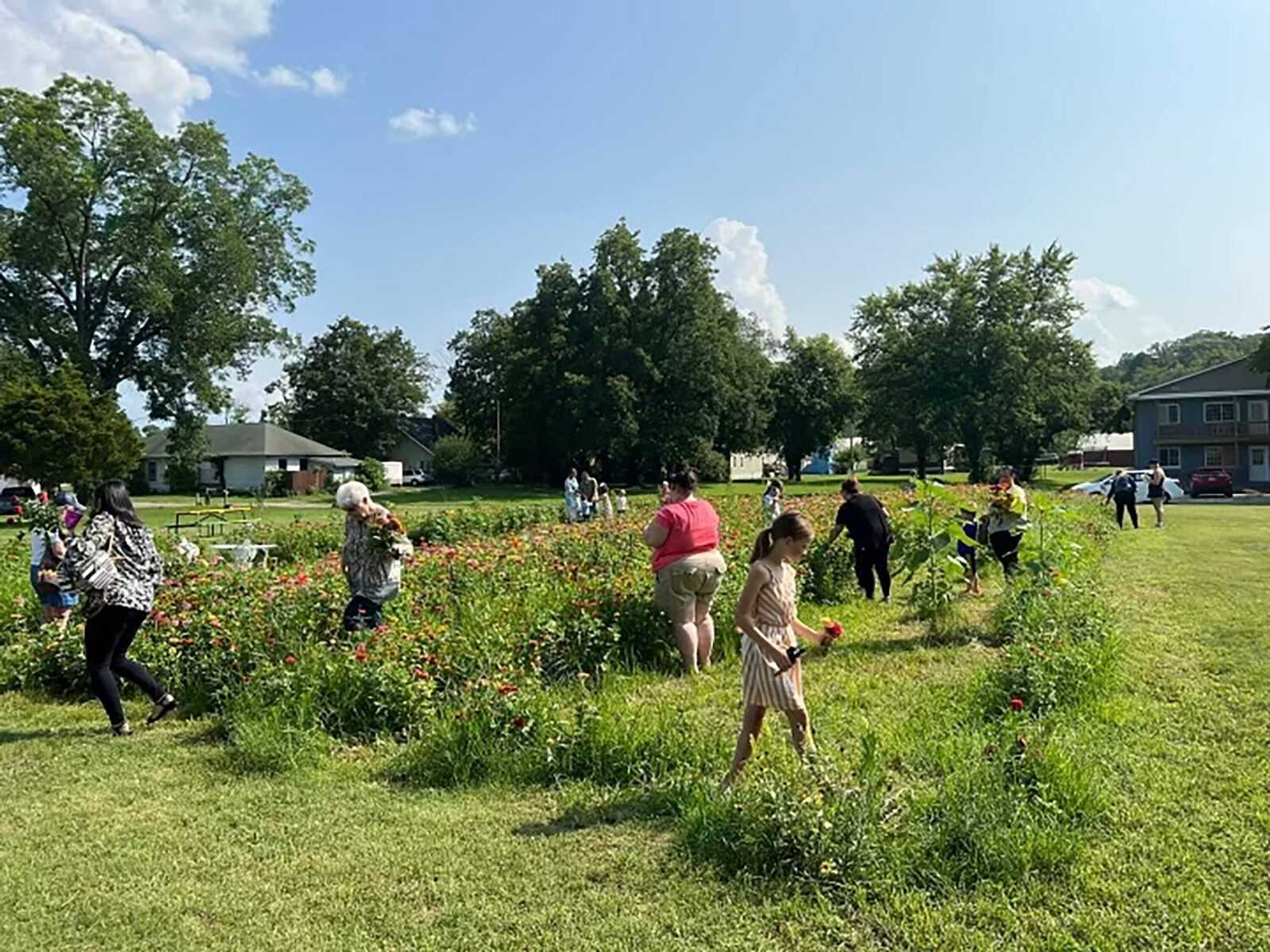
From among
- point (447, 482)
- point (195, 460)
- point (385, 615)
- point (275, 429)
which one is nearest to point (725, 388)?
point (447, 482)

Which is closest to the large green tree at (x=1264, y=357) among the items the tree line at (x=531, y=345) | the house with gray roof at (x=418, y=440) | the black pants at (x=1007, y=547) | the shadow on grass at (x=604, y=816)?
the tree line at (x=531, y=345)

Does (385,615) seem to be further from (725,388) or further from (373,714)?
(725,388)

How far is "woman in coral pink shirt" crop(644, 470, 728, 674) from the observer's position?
7254 mm

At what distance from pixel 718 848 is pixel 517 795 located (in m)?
1.25

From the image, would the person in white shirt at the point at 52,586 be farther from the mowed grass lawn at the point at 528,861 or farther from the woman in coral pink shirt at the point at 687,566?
the woman in coral pink shirt at the point at 687,566

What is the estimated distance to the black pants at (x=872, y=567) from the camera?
412 inches

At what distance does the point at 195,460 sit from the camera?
49.2m

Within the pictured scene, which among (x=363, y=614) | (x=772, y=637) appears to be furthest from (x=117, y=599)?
(x=772, y=637)

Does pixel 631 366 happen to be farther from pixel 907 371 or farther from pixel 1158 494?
pixel 1158 494

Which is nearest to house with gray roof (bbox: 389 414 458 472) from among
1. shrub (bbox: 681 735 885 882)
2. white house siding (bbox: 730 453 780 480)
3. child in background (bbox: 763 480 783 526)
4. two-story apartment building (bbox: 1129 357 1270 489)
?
white house siding (bbox: 730 453 780 480)

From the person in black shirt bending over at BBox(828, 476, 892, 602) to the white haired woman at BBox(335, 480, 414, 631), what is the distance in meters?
5.07

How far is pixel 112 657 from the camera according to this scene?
6289 mm

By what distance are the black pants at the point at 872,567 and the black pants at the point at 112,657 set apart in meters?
6.96

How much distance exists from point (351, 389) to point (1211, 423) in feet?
199
